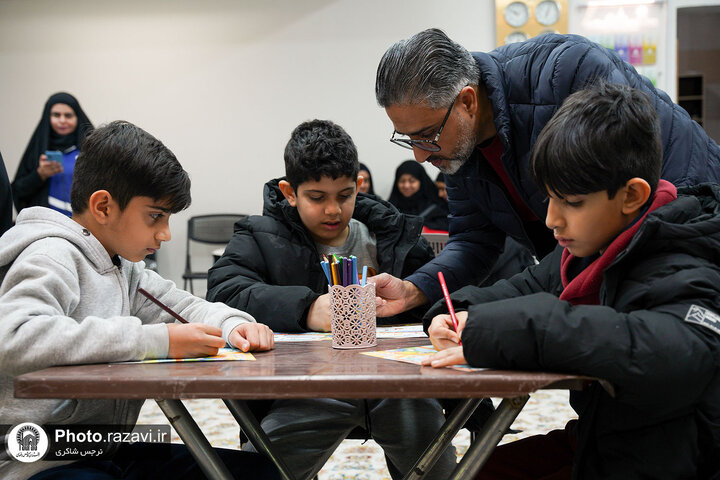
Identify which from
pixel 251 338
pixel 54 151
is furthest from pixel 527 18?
pixel 251 338

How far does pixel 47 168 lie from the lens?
4762mm

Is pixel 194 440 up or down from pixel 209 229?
up

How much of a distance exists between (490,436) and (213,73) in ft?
20.4

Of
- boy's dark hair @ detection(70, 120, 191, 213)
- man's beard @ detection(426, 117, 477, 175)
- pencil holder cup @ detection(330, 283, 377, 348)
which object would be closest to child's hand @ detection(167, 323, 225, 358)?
pencil holder cup @ detection(330, 283, 377, 348)

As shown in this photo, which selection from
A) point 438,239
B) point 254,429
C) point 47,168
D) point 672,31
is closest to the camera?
point 254,429

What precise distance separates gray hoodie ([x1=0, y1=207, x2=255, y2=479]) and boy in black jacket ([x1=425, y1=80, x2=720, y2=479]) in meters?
0.49

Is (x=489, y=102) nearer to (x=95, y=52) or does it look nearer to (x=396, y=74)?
(x=396, y=74)

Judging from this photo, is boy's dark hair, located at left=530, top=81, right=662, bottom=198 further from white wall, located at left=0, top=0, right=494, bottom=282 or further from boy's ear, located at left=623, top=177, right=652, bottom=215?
white wall, located at left=0, top=0, right=494, bottom=282

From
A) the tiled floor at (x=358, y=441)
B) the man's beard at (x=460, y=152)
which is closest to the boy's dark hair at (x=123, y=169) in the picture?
the man's beard at (x=460, y=152)

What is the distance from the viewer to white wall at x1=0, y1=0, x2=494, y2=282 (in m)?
6.69

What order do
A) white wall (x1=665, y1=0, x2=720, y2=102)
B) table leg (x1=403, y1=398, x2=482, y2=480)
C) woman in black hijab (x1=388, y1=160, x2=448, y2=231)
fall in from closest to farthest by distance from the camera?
table leg (x1=403, y1=398, x2=482, y2=480) < white wall (x1=665, y1=0, x2=720, y2=102) < woman in black hijab (x1=388, y1=160, x2=448, y2=231)

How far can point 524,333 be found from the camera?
0.94 m

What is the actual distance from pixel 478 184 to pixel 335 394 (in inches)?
46.2

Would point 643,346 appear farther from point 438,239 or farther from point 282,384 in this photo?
point 438,239
